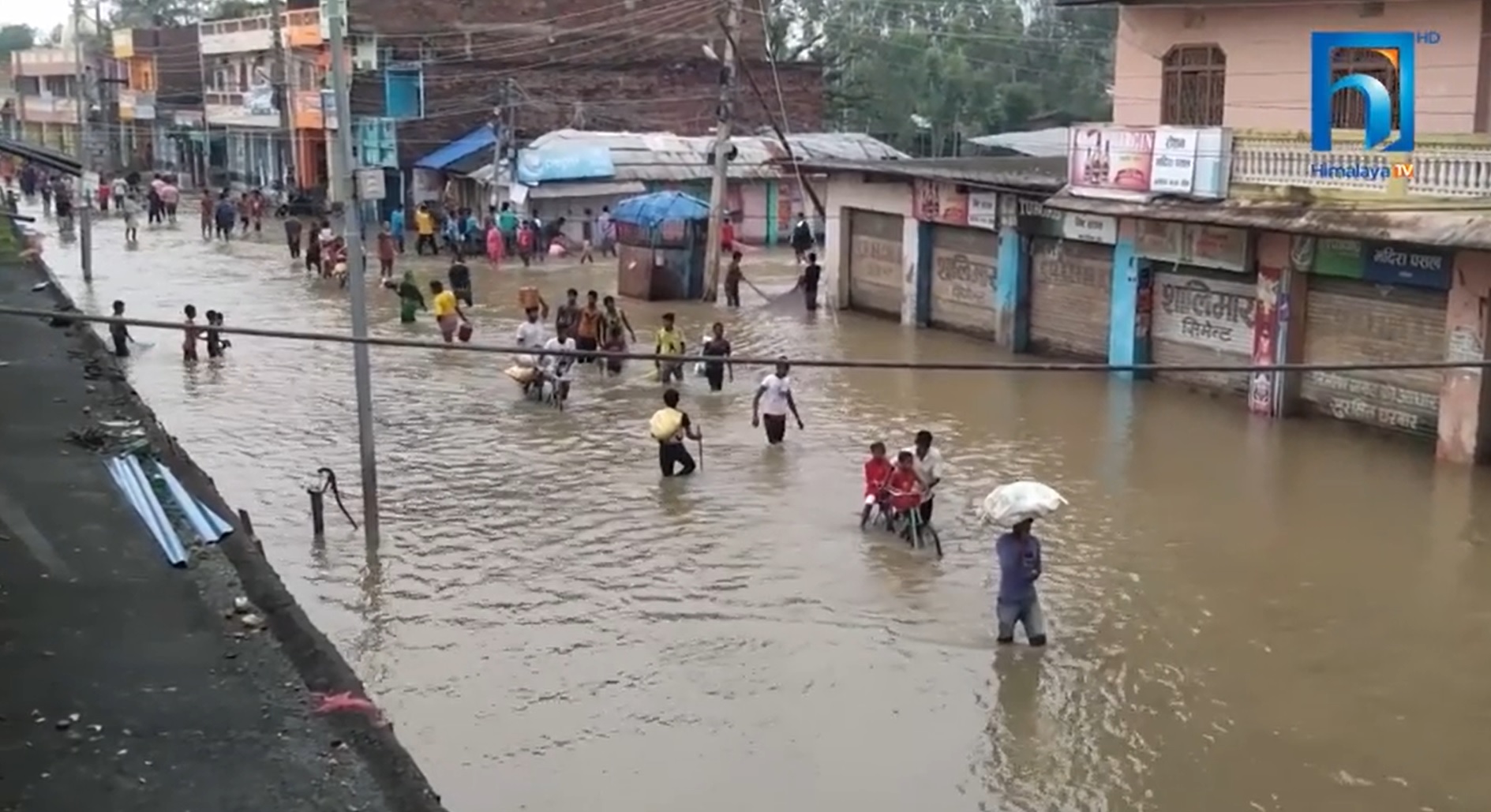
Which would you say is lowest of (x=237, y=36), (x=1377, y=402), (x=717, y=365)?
(x=1377, y=402)

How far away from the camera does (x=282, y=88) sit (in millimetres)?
49844

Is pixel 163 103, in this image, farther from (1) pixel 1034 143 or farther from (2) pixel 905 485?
(2) pixel 905 485

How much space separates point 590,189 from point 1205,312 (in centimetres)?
2126

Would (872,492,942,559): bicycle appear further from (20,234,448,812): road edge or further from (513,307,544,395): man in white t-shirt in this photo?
(513,307,544,395): man in white t-shirt

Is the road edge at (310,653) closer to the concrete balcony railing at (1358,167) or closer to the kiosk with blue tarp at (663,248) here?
the concrete balcony railing at (1358,167)

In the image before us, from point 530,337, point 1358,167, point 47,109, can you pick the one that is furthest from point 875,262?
point 47,109

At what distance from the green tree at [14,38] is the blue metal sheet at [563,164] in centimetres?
7720

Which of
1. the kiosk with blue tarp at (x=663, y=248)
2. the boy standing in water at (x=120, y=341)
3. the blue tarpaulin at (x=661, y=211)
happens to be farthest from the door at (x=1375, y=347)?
the boy standing in water at (x=120, y=341)

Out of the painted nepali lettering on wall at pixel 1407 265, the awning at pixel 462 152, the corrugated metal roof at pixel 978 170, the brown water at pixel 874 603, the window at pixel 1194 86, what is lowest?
the brown water at pixel 874 603

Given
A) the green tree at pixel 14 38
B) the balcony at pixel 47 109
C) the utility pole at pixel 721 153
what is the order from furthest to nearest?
the green tree at pixel 14 38 → the balcony at pixel 47 109 → the utility pole at pixel 721 153

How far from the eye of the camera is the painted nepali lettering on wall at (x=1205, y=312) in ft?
68.5

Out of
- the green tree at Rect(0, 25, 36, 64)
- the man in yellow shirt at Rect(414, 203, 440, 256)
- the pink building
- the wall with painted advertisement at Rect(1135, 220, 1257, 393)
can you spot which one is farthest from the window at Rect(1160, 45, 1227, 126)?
the green tree at Rect(0, 25, 36, 64)

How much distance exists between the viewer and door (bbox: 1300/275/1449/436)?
18078mm

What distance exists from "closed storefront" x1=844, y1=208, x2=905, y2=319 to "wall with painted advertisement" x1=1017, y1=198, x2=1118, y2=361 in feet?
12.9
